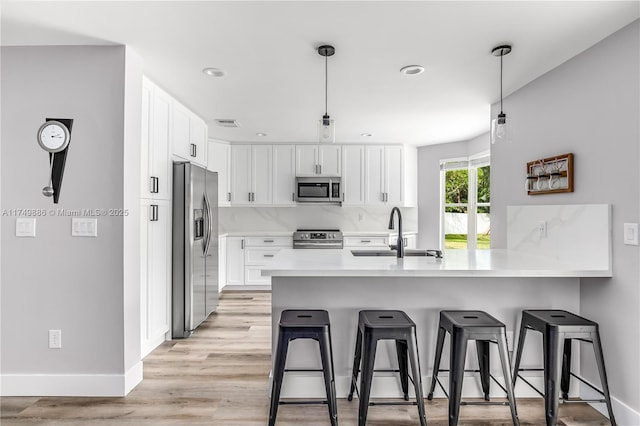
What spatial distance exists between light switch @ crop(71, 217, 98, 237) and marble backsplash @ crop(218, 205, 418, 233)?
11.7 feet

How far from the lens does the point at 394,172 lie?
5.73 metres

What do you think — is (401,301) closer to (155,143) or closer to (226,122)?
(155,143)

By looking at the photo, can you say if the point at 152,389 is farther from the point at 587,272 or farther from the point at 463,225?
the point at 463,225

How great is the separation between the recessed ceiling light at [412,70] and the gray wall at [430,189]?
119 inches

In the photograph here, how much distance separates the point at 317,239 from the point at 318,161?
1.18 metres

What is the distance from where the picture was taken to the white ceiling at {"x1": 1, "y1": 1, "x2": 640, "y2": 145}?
196cm

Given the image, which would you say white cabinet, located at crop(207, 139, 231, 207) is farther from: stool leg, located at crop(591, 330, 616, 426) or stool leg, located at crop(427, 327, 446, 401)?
stool leg, located at crop(591, 330, 616, 426)

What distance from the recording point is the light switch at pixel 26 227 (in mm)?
2436

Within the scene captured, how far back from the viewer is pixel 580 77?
246 cm

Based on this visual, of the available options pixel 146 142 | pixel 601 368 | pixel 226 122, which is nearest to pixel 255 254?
pixel 226 122

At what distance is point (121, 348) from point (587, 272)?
9.43ft

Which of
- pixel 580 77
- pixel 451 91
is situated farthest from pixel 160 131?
pixel 580 77

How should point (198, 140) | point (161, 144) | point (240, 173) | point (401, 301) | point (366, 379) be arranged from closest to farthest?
point (366, 379) → point (401, 301) → point (161, 144) → point (198, 140) → point (240, 173)

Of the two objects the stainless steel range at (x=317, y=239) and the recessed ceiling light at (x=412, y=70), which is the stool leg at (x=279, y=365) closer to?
the recessed ceiling light at (x=412, y=70)
